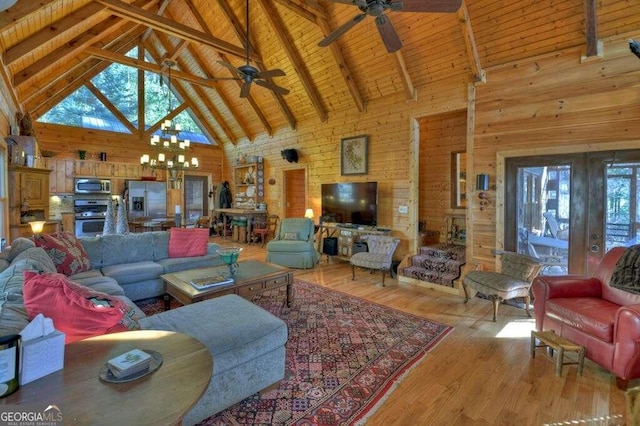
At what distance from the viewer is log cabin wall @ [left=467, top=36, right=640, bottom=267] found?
342 centimetres

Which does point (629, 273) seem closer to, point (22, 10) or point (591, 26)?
point (591, 26)

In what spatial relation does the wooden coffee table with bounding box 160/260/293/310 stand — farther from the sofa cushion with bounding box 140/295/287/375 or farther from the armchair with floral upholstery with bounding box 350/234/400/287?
the armchair with floral upholstery with bounding box 350/234/400/287

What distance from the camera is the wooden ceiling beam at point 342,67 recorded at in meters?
5.11

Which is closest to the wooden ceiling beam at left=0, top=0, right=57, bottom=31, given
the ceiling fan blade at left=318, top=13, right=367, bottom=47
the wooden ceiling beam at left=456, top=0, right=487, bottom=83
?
the ceiling fan blade at left=318, top=13, right=367, bottom=47

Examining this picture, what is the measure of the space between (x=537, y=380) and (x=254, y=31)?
725 centimetres

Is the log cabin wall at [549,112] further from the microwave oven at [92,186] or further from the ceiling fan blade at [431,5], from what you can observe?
the microwave oven at [92,186]

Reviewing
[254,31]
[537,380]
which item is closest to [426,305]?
[537,380]

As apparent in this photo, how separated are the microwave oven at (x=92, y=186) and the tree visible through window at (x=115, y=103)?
152cm

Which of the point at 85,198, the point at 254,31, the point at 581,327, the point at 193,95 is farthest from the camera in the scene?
the point at 193,95

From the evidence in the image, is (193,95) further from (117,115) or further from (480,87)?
(480,87)

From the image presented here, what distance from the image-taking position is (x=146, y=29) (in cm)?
781

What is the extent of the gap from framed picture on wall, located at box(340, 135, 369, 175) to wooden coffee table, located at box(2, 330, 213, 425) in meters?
5.34

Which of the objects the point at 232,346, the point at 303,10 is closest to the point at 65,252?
the point at 232,346

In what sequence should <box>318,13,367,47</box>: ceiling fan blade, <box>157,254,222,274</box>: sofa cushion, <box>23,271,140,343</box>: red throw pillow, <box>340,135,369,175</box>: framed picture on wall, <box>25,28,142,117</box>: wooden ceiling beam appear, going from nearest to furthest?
<box>23,271,140,343</box>: red throw pillow < <box>318,13,367,47</box>: ceiling fan blade < <box>157,254,222,274</box>: sofa cushion < <box>340,135,369,175</box>: framed picture on wall < <box>25,28,142,117</box>: wooden ceiling beam
